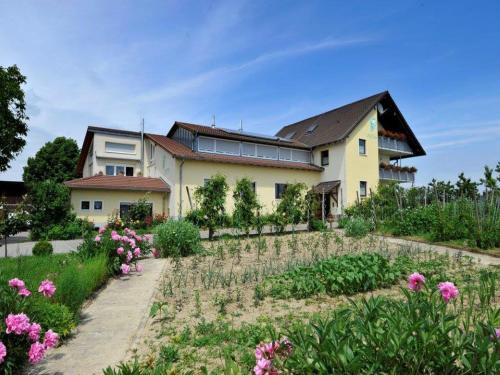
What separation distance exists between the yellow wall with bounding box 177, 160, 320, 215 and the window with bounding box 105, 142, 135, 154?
7.64 m

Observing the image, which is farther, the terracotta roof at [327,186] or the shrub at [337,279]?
the terracotta roof at [327,186]

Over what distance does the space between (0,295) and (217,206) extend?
1153 centimetres

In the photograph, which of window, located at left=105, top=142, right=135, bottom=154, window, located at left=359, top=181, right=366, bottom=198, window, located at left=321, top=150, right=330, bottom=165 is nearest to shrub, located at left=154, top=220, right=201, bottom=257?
window, located at left=105, top=142, right=135, bottom=154

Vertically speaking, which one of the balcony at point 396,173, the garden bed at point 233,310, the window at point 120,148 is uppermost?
the window at point 120,148

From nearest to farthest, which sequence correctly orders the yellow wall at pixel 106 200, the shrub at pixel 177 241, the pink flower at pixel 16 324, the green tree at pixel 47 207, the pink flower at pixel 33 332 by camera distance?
the pink flower at pixel 16 324, the pink flower at pixel 33 332, the shrub at pixel 177 241, the green tree at pixel 47 207, the yellow wall at pixel 106 200

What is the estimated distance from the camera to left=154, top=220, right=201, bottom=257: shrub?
9.87 meters

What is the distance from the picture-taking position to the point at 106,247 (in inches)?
301

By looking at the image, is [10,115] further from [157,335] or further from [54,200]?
[157,335]

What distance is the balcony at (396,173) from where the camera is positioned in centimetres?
2918

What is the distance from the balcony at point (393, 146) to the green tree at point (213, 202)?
61.3ft

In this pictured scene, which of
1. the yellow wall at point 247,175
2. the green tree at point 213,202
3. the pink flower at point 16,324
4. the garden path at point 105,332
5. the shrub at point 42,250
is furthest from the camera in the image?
the yellow wall at point 247,175

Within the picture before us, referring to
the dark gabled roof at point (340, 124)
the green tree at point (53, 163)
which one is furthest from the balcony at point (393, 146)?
the green tree at point (53, 163)

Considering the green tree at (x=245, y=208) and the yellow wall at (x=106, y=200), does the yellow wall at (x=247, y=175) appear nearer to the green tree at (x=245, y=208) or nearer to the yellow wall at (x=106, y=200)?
the yellow wall at (x=106, y=200)

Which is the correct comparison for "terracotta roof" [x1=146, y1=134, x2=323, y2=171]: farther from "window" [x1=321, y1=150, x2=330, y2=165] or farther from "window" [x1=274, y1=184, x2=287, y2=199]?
"window" [x1=274, y1=184, x2=287, y2=199]
